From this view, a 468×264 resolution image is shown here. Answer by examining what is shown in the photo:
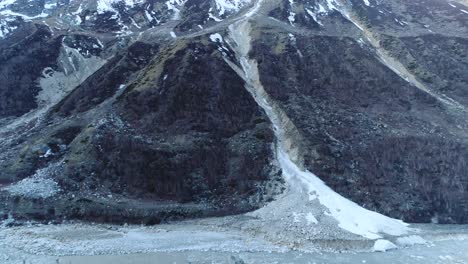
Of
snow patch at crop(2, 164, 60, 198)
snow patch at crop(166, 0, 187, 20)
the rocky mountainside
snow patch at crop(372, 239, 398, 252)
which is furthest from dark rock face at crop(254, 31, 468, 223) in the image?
snow patch at crop(166, 0, 187, 20)

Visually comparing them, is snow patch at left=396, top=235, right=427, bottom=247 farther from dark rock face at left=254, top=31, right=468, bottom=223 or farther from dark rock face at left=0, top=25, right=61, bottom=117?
dark rock face at left=0, top=25, right=61, bottom=117

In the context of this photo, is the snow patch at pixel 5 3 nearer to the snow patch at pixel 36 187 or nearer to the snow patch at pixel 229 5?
the snow patch at pixel 229 5

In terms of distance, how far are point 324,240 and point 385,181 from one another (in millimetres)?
16429

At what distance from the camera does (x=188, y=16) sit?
11194cm

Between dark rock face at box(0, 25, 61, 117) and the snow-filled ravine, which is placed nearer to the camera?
the snow-filled ravine

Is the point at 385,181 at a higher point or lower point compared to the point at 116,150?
lower

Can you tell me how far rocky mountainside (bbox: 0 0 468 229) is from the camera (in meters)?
56.7

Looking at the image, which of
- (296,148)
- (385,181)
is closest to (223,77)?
(296,148)

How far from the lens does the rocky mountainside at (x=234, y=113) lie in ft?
186

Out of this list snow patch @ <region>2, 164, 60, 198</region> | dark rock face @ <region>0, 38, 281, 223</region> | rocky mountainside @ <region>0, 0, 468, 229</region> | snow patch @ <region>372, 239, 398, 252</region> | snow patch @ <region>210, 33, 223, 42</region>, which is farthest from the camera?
snow patch @ <region>210, 33, 223, 42</region>

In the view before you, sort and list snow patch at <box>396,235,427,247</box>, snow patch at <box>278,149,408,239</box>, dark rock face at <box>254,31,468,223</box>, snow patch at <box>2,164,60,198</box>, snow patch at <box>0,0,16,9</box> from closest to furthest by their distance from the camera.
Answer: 1. snow patch at <box>396,235,427,247</box>
2. snow patch at <box>278,149,408,239</box>
3. snow patch at <box>2,164,60,198</box>
4. dark rock face at <box>254,31,468,223</box>
5. snow patch at <box>0,0,16,9</box>

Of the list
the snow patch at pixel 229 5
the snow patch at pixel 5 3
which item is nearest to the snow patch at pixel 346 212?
the snow patch at pixel 229 5

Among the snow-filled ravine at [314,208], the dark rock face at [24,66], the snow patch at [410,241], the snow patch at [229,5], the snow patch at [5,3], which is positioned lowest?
the snow patch at [410,241]

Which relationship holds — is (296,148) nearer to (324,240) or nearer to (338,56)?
(324,240)
